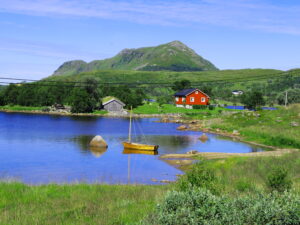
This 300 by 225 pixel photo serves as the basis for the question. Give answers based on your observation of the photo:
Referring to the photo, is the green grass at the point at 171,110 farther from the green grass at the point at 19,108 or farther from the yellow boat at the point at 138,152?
the yellow boat at the point at 138,152

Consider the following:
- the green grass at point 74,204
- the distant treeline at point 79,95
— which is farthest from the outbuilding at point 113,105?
the green grass at point 74,204

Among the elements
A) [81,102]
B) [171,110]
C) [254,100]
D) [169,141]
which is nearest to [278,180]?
[169,141]

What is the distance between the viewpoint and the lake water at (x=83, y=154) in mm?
34750

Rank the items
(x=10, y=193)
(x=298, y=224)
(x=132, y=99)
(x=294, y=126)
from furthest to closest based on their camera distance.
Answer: (x=132, y=99) → (x=294, y=126) → (x=10, y=193) → (x=298, y=224)

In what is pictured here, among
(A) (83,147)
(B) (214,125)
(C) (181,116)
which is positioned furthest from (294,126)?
(C) (181,116)

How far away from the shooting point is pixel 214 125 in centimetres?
8119

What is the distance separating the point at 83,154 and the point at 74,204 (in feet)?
107

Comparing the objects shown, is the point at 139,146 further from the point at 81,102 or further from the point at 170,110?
the point at 170,110

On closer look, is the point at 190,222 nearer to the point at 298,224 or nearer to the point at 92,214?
the point at 298,224

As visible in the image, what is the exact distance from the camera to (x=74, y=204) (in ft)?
50.6

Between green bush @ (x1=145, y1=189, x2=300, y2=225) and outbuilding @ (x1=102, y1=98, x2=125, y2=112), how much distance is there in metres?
108

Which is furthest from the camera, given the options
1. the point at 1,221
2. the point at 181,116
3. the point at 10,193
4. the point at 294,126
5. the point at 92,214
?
the point at 181,116

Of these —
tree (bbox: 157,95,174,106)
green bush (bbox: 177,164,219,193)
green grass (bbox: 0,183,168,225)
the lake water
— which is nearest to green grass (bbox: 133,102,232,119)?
tree (bbox: 157,95,174,106)

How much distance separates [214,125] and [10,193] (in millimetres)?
67608
